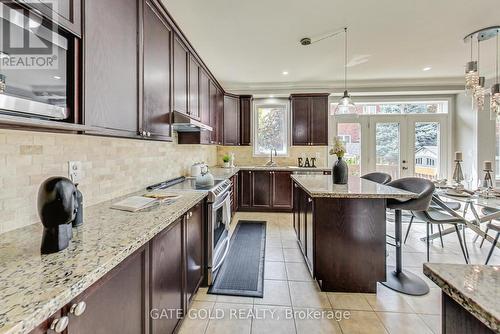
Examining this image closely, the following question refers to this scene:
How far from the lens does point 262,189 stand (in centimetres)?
499

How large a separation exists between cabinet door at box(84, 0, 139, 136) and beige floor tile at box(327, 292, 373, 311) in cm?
215

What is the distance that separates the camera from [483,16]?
8.52ft

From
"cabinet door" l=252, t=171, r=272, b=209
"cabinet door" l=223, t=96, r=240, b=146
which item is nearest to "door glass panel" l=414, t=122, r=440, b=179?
"cabinet door" l=252, t=171, r=272, b=209

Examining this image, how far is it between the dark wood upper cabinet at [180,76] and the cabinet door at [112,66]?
73 centimetres

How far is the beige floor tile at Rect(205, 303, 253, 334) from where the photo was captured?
5.73 feet

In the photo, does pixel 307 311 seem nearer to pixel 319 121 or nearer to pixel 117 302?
pixel 117 302

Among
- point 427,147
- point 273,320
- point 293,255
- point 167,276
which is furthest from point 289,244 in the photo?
point 427,147

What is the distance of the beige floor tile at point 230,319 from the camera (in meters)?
1.75

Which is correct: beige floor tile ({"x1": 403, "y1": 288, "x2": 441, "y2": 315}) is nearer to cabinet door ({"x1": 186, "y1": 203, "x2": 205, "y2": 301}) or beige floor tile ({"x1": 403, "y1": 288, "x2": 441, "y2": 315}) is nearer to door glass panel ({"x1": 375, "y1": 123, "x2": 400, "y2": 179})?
cabinet door ({"x1": 186, "y1": 203, "x2": 205, "y2": 301})

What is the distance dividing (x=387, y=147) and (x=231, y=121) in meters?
3.66

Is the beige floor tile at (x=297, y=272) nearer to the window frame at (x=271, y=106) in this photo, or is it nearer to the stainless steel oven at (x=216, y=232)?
the stainless steel oven at (x=216, y=232)

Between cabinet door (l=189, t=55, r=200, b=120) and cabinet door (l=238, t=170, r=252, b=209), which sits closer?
cabinet door (l=189, t=55, r=200, b=120)

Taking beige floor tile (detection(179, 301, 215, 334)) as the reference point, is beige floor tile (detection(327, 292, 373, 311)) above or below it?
above

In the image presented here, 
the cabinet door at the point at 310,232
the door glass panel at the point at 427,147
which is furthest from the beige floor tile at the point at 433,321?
the door glass panel at the point at 427,147
